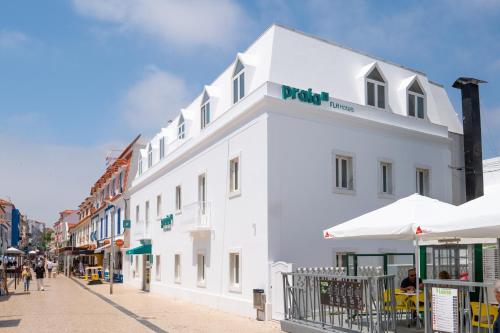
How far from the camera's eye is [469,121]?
2020 cm

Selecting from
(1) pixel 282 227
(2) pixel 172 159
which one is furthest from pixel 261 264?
(2) pixel 172 159

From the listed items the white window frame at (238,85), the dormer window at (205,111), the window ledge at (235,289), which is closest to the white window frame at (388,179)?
the white window frame at (238,85)

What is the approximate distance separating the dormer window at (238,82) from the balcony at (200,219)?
3.93 metres

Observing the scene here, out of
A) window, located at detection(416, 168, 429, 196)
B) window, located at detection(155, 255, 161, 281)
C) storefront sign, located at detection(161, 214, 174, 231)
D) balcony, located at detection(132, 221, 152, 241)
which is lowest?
window, located at detection(155, 255, 161, 281)

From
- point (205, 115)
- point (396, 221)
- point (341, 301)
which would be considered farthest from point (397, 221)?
point (205, 115)

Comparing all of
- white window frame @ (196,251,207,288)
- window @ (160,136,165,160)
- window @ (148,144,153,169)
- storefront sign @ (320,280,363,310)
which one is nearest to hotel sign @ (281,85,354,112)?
storefront sign @ (320,280,363,310)

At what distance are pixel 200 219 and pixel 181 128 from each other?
637cm

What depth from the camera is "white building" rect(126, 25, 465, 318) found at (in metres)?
15.6

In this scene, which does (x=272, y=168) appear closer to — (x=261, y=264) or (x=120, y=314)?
(x=261, y=264)

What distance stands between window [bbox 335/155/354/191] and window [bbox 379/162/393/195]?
1.46m

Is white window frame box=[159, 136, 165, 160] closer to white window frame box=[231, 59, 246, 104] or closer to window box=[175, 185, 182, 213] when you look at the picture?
window box=[175, 185, 182, 213]

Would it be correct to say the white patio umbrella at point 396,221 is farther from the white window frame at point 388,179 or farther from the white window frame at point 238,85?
the white window frame at point 238,85

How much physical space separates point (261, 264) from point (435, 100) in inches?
434

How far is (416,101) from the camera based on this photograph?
2002 cm
